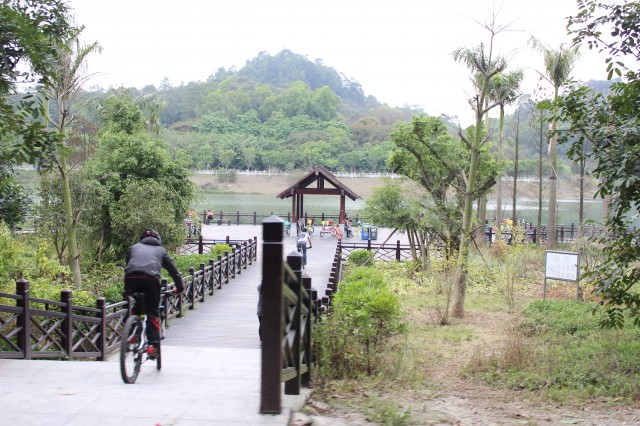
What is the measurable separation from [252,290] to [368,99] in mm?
127985

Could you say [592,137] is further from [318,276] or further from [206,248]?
[206,248]

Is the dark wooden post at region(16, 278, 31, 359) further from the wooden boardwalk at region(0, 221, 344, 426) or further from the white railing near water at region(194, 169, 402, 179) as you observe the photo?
the white railing near water at region(194, 169, 402, 179)

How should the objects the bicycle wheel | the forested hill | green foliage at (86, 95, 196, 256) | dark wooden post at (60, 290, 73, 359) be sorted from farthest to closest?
1. the forested hill
2. green foliage at (86, 95, 196, 256)
3. dark wooden post at (60, 290, 73, 359)
4. the bicycle wheel

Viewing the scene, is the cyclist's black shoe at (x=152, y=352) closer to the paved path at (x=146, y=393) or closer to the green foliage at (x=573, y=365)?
the paved path at (x=146, y=393)

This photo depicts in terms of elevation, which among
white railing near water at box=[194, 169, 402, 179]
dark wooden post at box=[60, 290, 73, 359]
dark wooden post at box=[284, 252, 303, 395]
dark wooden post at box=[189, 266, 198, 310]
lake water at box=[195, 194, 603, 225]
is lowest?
dark wooden post at box=[189, 266, 198, 310]

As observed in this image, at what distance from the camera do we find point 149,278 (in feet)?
17.8

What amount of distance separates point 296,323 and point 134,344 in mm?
1736

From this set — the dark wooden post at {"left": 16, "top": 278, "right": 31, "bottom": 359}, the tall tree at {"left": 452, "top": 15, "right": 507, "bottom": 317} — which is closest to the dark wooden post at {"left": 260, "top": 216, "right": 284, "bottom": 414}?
the dark wooden post at {"left": 16, "top": 278, "right": 31, "bottom": 359}

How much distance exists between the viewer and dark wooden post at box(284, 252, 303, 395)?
4254mm

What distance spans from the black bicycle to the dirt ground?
150 cm

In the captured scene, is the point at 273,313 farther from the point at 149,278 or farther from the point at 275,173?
the point at 275,173

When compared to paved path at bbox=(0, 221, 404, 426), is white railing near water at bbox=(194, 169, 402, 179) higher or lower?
higher

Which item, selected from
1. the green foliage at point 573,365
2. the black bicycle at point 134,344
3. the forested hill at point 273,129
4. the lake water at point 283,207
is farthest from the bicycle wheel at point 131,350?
the forested hill at point 273,129

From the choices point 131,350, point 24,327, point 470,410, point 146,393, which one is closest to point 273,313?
point 146,393
